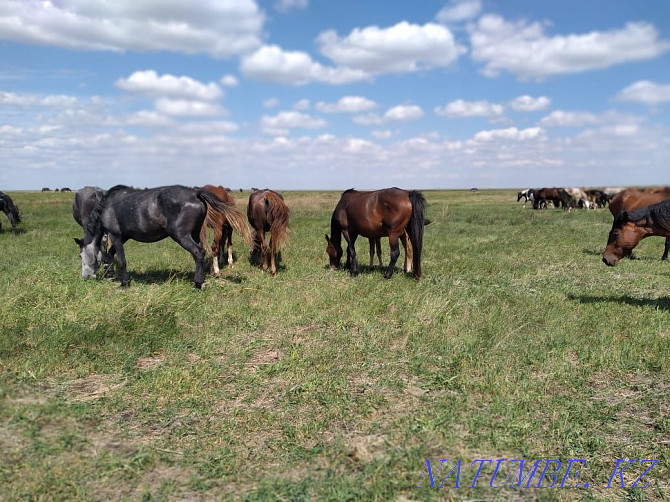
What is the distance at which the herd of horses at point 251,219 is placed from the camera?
7.77m

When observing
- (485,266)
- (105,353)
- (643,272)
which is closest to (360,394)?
(105,353)

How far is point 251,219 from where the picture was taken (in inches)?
433

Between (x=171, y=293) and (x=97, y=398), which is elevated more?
(x=171, y=293)

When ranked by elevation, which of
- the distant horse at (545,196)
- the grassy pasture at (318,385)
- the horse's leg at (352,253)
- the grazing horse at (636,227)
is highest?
the distant horse at (545,196)

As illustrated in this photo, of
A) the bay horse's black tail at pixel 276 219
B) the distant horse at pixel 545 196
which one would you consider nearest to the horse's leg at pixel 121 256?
the bay horse's black tail at pixel 276 219

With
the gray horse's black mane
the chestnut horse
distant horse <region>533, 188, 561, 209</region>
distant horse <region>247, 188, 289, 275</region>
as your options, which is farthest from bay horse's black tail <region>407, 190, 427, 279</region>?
distant horse <region>533, 188, 561, 209</region>

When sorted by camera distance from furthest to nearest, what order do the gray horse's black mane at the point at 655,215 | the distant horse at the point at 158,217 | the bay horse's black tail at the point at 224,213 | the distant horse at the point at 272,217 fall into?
the distant horse at the point at 272,217 → the bay horse's black tail at the point at 224,213 → the distant horse at the point at 158,217 → the gray horse's black mane at the point at 655,215

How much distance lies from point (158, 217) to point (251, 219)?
3026mm

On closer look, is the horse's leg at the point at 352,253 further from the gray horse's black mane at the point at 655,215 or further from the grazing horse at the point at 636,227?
the gray horse's black mane at the point at 655,215

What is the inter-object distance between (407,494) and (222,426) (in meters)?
1.85

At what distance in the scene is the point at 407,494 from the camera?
3.05 metres

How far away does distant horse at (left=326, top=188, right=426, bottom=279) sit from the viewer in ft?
30.2

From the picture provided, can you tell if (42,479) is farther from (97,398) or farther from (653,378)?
(653,378)

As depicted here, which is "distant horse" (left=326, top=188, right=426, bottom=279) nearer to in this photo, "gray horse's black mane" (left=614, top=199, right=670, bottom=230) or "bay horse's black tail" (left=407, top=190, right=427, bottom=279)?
"bay horse's black tail" (left=407, top=190, right=427, bottom=279)
